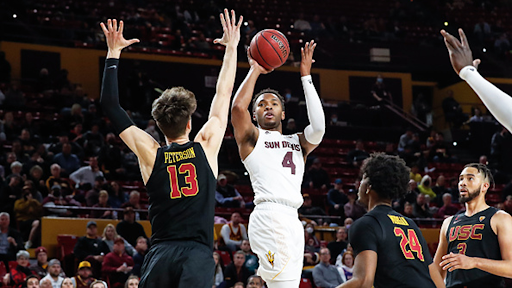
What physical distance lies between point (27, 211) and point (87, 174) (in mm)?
2028

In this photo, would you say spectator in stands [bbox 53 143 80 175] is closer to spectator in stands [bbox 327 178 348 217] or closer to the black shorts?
spectator in stands [bbox 327 178 348 217]

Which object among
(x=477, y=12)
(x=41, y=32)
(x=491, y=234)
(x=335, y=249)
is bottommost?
(x=335, y=249)

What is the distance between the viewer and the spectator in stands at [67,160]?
15.3 meters

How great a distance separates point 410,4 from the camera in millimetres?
28078

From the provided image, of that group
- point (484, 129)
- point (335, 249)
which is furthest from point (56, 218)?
point (484, 129)

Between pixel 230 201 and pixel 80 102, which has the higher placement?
pixel 80 102

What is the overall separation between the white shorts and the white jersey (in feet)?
0.32

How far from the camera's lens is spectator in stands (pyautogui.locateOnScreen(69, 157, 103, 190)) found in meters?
14.9

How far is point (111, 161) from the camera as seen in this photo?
1599cm

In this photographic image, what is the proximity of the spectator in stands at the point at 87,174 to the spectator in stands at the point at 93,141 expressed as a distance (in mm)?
1447

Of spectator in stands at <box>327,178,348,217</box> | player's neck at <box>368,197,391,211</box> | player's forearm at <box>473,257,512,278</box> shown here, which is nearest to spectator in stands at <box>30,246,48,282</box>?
spectator in stands at <box>327,178,348,217</box>

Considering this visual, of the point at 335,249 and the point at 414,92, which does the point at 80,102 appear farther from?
the point at 414,92

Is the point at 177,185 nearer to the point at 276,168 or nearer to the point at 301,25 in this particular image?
the point at 276,168

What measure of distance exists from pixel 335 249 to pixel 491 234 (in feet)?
24.1
